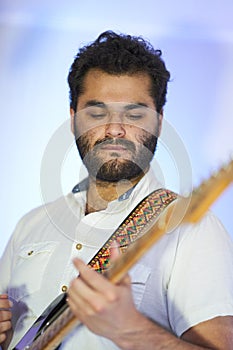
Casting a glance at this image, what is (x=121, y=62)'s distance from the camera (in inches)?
46.3

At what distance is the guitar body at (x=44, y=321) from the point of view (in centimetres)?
90

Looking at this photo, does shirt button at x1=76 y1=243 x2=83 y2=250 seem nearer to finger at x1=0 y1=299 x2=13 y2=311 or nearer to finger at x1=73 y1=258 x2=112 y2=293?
finger at x1=0 y1=299 x2=13 y2=311

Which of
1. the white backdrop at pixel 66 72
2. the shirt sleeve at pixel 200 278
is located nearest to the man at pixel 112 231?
the shirt sleeve at pixel 200 278

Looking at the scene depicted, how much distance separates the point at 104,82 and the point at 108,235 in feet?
0.91

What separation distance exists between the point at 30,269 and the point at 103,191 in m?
0.19

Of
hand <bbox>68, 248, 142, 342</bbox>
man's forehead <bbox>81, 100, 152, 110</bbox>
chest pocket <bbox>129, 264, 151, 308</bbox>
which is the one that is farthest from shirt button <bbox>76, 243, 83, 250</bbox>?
hand <bbox>68, 248, 142, 342</bbox>

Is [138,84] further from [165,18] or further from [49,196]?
[165,18]

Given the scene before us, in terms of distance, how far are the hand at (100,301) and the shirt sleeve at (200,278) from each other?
8.5 inches

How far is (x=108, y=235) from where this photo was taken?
109 centimetres

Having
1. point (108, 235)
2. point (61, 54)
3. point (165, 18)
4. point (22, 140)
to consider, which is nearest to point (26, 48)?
point (61, 54)

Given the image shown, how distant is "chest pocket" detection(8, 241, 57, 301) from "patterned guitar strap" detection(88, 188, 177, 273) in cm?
15

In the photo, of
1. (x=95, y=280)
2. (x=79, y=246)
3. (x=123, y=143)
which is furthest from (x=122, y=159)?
(x=95, y=280)

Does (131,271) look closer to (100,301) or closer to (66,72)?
(100,301)

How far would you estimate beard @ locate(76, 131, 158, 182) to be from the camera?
1135 millimetres
